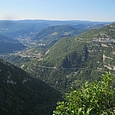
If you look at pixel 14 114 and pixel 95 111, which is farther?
pixel 14 114

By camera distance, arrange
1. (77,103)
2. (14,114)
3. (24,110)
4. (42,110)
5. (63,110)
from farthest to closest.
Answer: (42,110) → (24,110) → (14,114) → (77,103) → (63,110)

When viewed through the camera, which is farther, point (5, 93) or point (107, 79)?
point (5, 93)

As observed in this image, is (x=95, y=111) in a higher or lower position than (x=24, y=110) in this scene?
higher

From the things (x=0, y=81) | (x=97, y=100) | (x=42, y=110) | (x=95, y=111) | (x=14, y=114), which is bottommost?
(x=42, y=110)

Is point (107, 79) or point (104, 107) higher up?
point (107, 79)

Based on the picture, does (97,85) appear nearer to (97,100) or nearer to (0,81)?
(97,100)

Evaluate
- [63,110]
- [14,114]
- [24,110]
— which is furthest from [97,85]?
[24,110]

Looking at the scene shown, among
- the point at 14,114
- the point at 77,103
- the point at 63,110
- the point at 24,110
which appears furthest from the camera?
the point at 24,110

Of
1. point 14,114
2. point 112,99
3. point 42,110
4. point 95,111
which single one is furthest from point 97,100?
point 42,110

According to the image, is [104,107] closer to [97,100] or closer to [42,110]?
[97,100]
